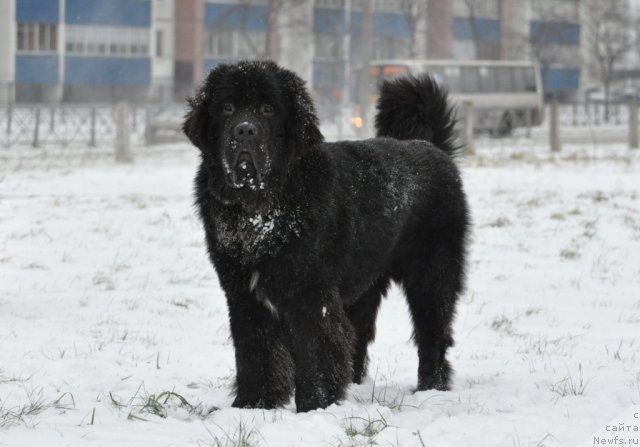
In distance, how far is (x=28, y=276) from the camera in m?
7.00

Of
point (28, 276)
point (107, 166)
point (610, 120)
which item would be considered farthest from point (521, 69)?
point (28, 276)

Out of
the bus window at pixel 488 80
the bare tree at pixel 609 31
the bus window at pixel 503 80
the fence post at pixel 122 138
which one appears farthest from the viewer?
the bare tree at pixel 609 31

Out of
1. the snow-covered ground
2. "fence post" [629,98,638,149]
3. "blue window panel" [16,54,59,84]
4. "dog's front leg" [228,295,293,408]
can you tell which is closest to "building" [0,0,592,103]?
"blue window panel" [16,54,59,84]

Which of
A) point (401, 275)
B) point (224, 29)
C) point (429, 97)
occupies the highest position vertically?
point (224, 29)

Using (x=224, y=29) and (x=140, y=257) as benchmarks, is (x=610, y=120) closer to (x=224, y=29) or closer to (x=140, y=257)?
(x=224, y=29)

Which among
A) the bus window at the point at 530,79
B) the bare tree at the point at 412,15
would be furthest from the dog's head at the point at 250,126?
the bare tree at the point at 412,15

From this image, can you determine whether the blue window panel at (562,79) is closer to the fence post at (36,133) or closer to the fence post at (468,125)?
the fence post at (468,125)

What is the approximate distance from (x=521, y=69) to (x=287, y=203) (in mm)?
30181

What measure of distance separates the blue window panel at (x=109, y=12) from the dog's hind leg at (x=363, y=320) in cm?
4366

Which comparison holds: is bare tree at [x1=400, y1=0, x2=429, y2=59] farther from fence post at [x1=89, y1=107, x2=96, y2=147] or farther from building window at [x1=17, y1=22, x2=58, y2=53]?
fence post at [x1=89, y1=107, x2=96, y2=147]

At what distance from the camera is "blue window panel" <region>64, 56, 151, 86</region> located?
45094 mm

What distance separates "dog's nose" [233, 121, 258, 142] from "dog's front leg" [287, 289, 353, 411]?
0.69 meters

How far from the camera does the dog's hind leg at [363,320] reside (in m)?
4.68

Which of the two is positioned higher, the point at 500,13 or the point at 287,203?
the point at 500,13
